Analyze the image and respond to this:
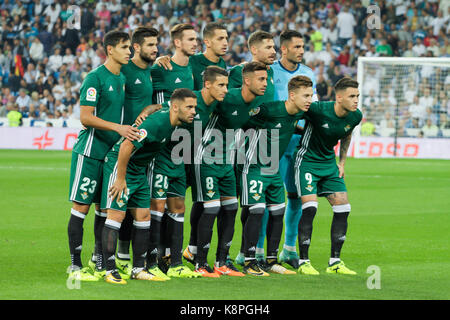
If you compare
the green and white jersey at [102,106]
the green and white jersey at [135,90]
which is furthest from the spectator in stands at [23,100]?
the green and white jersey at [102,106]

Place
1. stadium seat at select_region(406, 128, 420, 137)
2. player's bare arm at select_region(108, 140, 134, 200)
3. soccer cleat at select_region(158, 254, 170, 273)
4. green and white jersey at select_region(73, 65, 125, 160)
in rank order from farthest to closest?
1. stadium seat at select_region(406, 128, 420, 137)
2. soccer cleat at select_region(158, 254, 170, 273)
3. green and white jersey at select_region(73, 65, 125, 160)
4. player's bare arm at select_region(108, 140, 134, 200)

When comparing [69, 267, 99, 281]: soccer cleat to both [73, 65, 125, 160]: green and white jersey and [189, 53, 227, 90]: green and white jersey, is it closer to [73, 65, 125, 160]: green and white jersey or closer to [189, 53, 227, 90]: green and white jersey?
[73, 65, 125, 160]: green and white jersey

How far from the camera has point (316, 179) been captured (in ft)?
25.7

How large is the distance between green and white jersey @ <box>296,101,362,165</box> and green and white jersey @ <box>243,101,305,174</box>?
21 centimetres

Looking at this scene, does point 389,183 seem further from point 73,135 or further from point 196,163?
point 73,135

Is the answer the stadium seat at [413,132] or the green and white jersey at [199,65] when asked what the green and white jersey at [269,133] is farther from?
the stadium seat at [413,132]

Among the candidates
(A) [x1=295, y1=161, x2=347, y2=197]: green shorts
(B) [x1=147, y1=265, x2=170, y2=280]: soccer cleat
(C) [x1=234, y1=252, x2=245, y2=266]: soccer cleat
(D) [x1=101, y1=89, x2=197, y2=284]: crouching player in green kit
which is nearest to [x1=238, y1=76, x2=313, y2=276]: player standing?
(A) [x1=295, y1=161, x2=347, y2=197]: green shorts

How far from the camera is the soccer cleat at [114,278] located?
6.73 metres

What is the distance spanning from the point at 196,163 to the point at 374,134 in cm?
1731

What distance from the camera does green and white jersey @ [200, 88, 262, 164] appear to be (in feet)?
24.4

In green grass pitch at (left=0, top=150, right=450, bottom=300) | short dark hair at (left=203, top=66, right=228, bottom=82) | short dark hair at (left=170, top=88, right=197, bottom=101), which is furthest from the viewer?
short dark hair at (left=203, top=66, right=228, bottom=82)

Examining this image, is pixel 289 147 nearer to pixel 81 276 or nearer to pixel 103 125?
pixel 103 125

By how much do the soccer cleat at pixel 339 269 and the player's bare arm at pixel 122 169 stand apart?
213 centimetres

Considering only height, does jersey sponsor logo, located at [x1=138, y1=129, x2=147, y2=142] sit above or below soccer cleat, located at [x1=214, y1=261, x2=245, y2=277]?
above
